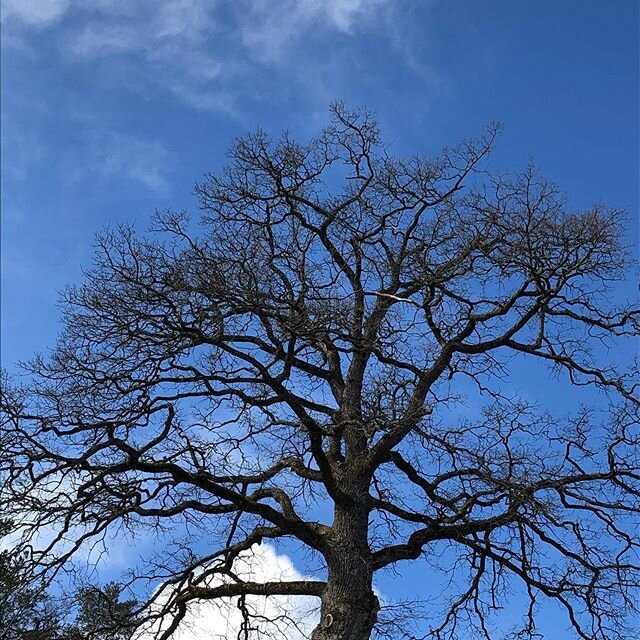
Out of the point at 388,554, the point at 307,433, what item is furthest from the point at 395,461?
the point at 307,433

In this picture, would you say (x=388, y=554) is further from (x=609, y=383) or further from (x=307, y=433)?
Answer: (x=609, y=383)

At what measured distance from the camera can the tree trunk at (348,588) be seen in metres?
9.45

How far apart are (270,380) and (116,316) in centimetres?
183

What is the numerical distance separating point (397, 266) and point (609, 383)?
3.15 m

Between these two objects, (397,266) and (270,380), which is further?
(397,266)

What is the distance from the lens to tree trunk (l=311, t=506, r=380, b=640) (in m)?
9.45

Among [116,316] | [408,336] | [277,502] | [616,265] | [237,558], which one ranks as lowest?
[237,558]

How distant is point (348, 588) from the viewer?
9672 millimetres

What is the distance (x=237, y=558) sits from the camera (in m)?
10.1

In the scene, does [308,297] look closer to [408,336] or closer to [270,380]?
[270,380]

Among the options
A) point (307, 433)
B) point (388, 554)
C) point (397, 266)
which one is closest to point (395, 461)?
point (388, 554)

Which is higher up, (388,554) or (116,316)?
(116,316)

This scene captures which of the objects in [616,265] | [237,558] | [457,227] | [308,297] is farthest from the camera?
[457,227]

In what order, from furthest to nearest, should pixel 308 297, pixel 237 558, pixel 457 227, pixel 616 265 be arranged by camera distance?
1. pixel 457 227
2. pixel 616 265
3. pixel 237 558
4. pixel 308 297
